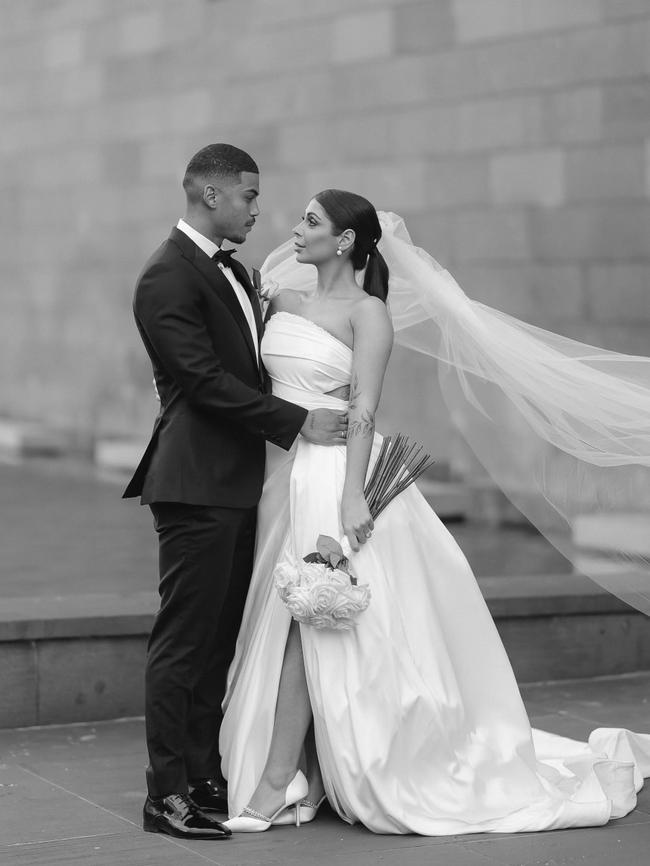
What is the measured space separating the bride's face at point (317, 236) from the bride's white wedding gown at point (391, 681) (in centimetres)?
21

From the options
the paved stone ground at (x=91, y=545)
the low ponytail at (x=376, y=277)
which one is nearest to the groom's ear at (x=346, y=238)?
the low ponytail at (x=376, y=277)

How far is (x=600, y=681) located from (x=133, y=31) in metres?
8.78

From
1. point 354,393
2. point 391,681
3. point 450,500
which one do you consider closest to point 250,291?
Result: point 354,393

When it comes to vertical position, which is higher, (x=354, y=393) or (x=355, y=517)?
(x=354, y=393)

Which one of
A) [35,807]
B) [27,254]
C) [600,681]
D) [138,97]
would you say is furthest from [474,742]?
[27,254]

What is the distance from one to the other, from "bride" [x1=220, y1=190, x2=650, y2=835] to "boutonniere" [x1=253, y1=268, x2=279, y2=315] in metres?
0.03

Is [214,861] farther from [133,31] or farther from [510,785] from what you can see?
[133,31]

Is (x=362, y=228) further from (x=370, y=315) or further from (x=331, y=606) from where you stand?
(x=331, y=606)

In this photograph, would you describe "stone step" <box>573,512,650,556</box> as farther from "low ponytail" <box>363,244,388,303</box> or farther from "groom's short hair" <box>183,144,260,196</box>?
"groom's short hair" <box>183,144,260,196</box>

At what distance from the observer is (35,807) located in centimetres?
474

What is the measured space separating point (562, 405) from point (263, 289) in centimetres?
104

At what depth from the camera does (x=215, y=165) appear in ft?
15.1

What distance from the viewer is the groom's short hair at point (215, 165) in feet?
15.1

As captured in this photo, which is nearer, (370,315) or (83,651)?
(370,315)
